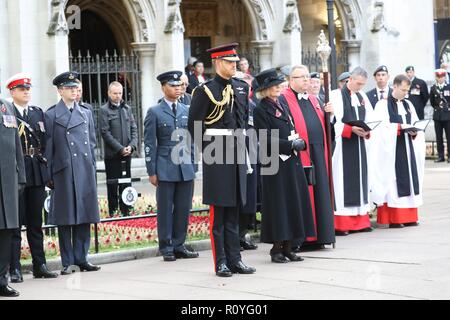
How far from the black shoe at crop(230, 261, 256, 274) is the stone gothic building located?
10.6 metres

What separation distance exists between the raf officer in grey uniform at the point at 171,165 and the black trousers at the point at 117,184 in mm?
2474

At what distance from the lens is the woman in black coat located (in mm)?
10555

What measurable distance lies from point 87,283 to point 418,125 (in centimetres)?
581

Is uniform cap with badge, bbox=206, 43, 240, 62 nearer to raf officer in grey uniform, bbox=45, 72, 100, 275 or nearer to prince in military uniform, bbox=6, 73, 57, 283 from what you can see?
raf officer in grey uniform, bbox=45, 72, 100, 275

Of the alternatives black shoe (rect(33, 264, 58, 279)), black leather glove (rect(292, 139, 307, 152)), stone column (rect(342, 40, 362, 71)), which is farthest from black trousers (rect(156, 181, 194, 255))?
stone column (rect(342, 40, 362, 71))

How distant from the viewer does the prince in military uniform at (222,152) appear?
390 inches

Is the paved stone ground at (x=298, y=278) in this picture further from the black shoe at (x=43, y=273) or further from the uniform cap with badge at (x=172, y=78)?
the uniform cap with badge at (x=172, y=78)

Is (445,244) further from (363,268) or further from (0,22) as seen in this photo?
(0,22)

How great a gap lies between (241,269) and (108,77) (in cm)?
1244

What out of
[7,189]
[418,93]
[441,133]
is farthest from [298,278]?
[418,93]

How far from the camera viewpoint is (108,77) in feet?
71.4

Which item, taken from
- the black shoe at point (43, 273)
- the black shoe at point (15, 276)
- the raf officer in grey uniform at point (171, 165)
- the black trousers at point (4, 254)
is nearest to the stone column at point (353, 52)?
the raf officer in grey uniform at point (171, 165)

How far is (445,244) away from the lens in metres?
11.3
